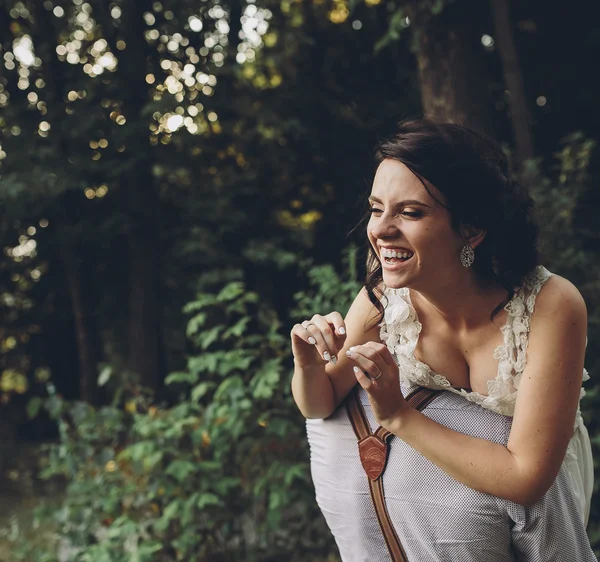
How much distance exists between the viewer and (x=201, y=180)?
7562 millimetres

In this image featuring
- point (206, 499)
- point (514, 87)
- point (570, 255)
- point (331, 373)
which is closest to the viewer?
point (331, 373)

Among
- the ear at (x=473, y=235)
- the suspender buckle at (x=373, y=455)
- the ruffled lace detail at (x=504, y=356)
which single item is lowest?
the suspender buckle at (x=373, y=455)

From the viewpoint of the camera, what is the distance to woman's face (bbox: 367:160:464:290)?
1914mm

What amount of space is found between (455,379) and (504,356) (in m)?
0.21

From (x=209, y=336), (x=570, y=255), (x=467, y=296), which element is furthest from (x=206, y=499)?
(x=570, y=255)

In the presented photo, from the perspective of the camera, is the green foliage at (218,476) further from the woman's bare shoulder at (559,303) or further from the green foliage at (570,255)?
the woman's bare shoulder at (559,303)

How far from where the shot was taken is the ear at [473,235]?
6.51ft

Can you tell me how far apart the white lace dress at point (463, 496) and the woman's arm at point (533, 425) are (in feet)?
0.18

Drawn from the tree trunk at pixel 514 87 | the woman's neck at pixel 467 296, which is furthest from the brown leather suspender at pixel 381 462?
the tree trunk at pixel 514 87

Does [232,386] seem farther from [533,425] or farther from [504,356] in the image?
[533,425]

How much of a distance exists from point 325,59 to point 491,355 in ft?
23.1

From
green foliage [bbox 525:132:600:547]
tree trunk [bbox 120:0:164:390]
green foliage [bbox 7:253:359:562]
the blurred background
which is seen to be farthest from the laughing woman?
tree trunk [bbox 120:0:164:390]

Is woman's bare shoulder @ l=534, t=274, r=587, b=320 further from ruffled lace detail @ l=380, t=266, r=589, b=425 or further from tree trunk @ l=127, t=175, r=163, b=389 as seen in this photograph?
tree trunk @ l=127, t=175, r=163, b=389

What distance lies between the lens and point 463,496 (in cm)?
186
